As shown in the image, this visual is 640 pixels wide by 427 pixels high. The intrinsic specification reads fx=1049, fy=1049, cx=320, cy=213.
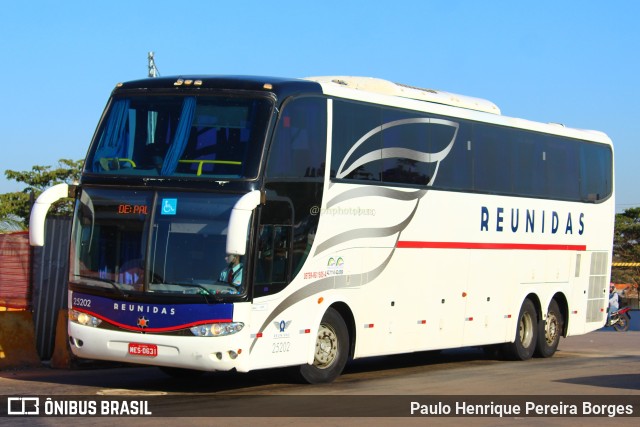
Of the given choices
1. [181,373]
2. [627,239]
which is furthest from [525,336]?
[627,239]

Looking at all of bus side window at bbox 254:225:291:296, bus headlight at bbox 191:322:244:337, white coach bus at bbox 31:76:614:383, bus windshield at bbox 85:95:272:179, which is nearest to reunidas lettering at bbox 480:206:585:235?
white coach bus at bbox 31:76:614:383

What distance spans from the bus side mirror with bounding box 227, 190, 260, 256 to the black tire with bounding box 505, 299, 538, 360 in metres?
8.98

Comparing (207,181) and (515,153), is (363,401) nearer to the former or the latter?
(207,181)

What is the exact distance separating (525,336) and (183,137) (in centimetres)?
964

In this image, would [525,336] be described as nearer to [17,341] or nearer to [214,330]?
[214,330]

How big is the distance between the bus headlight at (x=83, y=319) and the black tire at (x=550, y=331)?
10.1 meters

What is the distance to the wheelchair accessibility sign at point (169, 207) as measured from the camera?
13.0m

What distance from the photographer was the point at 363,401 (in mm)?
12711

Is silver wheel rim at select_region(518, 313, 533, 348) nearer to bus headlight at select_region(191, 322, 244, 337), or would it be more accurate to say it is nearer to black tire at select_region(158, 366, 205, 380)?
black tire at select_region(158, 366, 205, 380)

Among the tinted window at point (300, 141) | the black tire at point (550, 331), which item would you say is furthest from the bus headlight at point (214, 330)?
the black tire at point (550, 331)

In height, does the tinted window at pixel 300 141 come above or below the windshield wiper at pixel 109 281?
above

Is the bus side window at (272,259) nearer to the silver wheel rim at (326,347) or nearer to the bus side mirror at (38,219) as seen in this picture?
the silver wheel rim at (326,347)

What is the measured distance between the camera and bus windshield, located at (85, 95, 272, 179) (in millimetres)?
13141

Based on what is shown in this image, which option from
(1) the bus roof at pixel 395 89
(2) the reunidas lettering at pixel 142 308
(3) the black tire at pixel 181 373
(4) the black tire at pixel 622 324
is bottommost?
(4) the black tire at pixel 622 324
